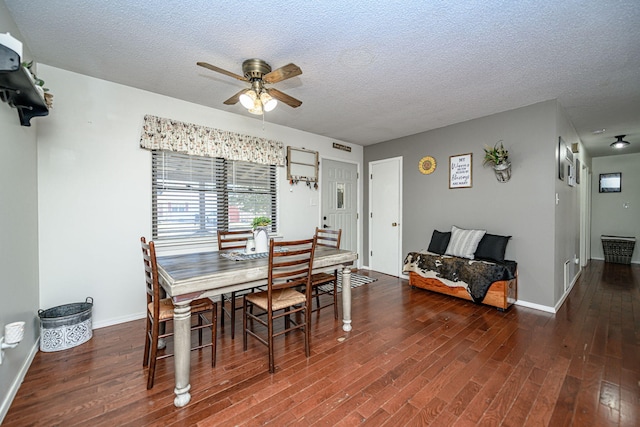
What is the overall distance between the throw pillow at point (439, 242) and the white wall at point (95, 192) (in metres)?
3.67

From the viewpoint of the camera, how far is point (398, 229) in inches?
181

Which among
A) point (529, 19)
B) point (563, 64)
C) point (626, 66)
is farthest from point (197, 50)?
point (626, 66)

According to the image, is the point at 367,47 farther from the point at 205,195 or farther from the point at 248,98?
the point at 205,195

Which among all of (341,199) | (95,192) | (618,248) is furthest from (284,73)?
(618,248)

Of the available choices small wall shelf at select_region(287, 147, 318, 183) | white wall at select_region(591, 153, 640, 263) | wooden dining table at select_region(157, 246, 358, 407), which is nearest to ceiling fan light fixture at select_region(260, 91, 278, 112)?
wooden dining table at select_region(157, 246, 358, 407)

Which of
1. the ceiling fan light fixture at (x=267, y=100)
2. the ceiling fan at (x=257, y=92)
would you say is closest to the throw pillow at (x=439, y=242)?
the ceiling fan at (x=257, y=92)

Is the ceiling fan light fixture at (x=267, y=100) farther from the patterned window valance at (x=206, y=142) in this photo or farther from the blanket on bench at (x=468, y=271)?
the blanket on bench at (x=468, y=271)

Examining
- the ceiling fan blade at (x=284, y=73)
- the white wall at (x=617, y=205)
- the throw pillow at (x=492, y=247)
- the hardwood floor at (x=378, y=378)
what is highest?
the ceiling fan blade at (x=284, y=73)

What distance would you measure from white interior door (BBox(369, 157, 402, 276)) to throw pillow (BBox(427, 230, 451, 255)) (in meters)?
0.69

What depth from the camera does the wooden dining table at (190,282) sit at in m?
1.60

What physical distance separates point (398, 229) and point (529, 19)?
10.6 feet

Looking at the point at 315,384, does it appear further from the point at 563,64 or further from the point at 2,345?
the point at 563,64

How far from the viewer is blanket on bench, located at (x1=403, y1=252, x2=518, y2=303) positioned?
9.90 ft

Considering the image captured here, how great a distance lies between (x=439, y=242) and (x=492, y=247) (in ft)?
2.19
